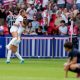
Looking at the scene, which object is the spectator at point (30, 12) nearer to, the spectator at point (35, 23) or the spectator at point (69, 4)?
the spectator at point (35, 23)

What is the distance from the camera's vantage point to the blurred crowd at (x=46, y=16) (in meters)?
30.7

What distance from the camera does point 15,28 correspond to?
1005 inches

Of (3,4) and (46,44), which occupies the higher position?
(3,4)

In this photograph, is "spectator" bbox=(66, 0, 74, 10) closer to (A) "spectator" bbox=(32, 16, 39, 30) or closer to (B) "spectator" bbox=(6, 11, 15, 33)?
(A) "spectator" bbox=(32, 16, 39, 30)

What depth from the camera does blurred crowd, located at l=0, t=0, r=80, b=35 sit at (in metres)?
30.7

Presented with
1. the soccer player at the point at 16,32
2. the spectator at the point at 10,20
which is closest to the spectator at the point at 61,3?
the spectator at the point at 10,20

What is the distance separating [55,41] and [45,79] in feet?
42.0

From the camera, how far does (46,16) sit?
32.2 metres

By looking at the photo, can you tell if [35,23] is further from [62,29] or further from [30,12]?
[62,29]

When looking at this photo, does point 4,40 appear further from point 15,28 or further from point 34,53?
point 15,28

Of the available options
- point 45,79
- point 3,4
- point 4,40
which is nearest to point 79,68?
point 45,79

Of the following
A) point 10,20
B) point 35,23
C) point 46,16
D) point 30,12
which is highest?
point 30,12

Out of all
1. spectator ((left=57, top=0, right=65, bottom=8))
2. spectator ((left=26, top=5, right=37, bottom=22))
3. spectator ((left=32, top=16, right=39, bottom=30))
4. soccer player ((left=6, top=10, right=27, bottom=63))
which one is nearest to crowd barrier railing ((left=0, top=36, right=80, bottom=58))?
spectator ((left=32, top=16, right=39, bottom=30))

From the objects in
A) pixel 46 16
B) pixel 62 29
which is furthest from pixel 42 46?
pixel 46 16
